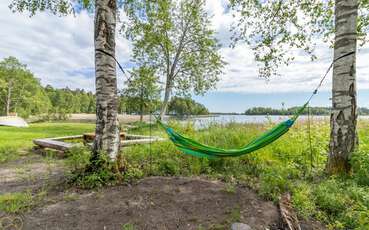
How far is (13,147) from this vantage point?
4.95 meters

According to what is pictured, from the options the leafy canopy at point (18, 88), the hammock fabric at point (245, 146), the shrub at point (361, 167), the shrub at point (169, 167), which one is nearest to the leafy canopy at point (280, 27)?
the hammock fabric at point (245, 146)

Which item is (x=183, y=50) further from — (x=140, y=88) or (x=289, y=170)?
(x=289, y=170)

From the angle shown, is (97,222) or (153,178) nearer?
(97,222)

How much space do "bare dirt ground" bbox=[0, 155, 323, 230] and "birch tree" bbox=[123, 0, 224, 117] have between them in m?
8.95

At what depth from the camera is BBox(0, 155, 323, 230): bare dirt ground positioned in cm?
158

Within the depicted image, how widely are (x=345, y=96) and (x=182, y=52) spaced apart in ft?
33.0

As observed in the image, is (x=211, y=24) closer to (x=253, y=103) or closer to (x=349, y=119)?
(x=253, y=103)

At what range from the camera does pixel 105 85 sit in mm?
2443

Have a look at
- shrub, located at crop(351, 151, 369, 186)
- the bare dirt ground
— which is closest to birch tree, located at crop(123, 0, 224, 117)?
the bare dirt ground

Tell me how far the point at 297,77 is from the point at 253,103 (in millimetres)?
1302

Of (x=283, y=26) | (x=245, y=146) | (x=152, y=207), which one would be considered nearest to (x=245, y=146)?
(x=245, y=146)

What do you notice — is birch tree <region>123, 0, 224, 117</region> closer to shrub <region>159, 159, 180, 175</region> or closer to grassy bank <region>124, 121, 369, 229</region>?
grassy bank <region>124, 121, 369, 229</region>

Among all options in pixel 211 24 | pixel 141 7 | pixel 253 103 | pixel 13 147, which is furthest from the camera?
pixel 211 24

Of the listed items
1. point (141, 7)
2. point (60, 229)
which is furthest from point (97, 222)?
point (141, 7)
